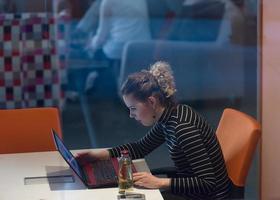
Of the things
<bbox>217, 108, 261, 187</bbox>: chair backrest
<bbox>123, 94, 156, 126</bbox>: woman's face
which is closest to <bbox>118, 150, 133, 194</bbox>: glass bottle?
<bbox>123, 94, 156, 126</bbox>: woman's face

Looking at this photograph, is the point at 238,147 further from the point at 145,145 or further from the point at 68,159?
the point at 68,159

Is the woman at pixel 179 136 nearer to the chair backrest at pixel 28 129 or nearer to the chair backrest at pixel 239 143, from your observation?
the chair backrest at pixel 239 143

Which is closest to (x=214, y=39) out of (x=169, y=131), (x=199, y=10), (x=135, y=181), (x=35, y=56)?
(x=199, y=10)

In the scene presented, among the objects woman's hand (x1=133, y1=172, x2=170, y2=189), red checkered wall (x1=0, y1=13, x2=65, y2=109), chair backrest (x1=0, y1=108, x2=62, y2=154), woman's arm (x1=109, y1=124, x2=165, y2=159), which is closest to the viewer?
woman's hand (x1=133, y1=172, x2=170, y2=189)

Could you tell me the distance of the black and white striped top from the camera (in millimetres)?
2455

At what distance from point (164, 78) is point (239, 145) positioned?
0.45 meters

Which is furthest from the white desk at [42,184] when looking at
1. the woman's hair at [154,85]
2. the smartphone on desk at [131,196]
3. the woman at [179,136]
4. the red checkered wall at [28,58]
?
the red checkered wall at [28,58]

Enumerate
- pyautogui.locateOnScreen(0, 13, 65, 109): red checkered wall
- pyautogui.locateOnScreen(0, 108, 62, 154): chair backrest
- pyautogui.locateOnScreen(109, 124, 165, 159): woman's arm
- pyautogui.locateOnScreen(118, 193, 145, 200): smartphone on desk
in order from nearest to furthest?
pyautogui.locateOnScreen(118, 193, 145, 200): smartphone on desk
pyautogui.locateOnScreen(109, 124, 165, 159): woman's arm
pyautogui.locateOnScreen(0, 108, 62, 154): chair backrest
pyautogui.locateOnScreen(0, 13, 65, 109): red checkered wall

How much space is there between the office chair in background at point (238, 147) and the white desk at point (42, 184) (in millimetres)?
403

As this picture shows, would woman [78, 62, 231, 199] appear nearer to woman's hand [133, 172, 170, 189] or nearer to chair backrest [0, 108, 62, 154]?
woman's hand [133, 172, 170, 189]

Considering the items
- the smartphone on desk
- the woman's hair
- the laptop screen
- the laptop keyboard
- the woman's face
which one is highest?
the woman's hair

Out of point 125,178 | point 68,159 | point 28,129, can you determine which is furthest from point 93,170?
point 28,129

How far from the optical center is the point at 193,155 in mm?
2480

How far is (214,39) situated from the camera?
16.4ft
